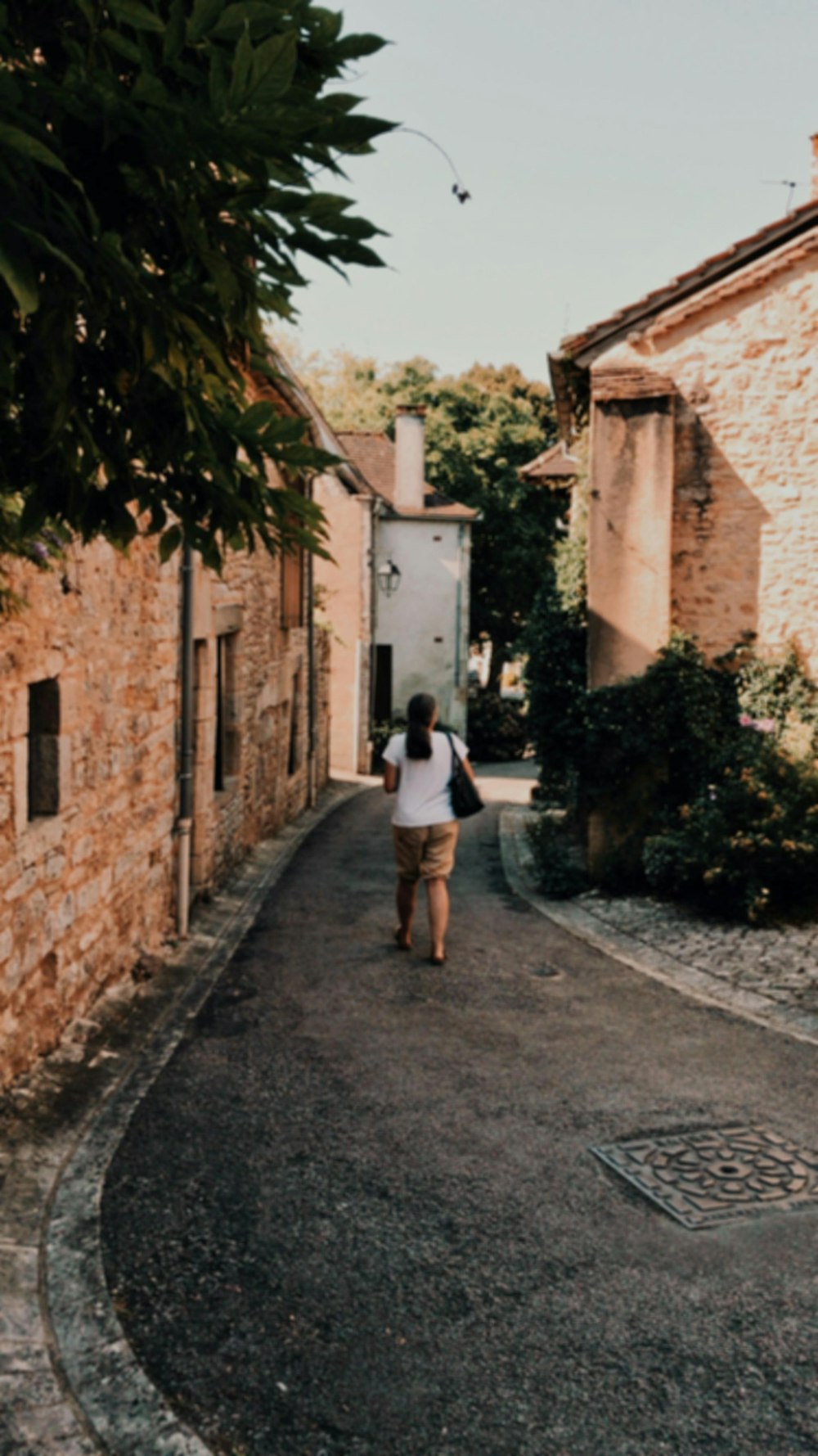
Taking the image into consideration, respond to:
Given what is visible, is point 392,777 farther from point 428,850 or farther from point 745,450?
point 745,450

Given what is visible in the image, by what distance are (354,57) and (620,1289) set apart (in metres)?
3.64

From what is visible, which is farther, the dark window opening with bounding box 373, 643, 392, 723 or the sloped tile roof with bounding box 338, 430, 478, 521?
the dark window opening with bounding box 373, 643, 392, 723

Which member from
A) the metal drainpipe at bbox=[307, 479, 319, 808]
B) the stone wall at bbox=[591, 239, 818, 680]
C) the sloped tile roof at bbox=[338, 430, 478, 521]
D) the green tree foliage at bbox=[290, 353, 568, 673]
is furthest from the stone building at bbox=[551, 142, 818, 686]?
the green tree foliage at bbox=[290, 353, 568, 673]

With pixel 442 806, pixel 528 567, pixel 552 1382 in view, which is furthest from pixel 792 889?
pixel 528 567

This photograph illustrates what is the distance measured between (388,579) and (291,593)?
→ 14.2 m

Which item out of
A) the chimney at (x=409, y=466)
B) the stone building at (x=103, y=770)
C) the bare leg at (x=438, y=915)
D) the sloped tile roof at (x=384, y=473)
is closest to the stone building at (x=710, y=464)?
the stone building at (x=103, y=770)

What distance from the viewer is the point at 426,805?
27.2 feet

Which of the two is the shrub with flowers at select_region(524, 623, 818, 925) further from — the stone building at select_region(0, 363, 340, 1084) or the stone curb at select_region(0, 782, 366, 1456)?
the stone curb at select_region(0, 782, 366, 1456)

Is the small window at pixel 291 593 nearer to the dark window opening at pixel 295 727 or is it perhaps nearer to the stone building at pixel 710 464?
the dark window opening at pixel 295 727

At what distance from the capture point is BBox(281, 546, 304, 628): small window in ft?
53.5

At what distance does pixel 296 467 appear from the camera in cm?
334

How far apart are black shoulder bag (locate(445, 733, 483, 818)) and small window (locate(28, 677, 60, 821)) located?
2.97 metres

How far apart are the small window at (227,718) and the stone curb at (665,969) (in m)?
3.05

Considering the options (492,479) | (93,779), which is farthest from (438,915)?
(492,479)
